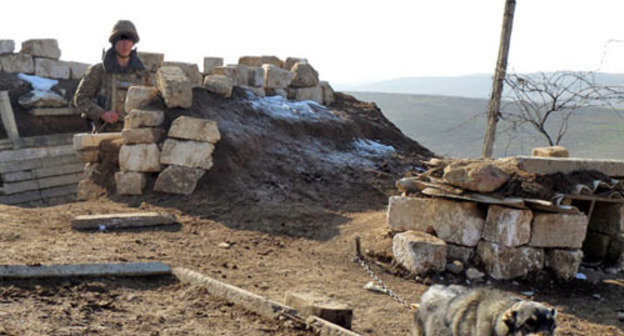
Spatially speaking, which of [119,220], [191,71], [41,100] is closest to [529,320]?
[119,220]

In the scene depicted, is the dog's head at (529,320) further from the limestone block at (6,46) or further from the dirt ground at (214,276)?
the limestone block at (6,46)

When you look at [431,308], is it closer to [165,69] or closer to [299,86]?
[165,69]

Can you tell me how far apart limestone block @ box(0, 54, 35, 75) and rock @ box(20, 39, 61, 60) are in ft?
0.66

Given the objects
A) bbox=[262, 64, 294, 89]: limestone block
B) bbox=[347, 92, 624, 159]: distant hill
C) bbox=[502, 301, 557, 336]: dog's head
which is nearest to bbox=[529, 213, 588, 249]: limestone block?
bbox=[502, 301, 557, 336]: dog's head

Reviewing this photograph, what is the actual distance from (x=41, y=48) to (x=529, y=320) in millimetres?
14756

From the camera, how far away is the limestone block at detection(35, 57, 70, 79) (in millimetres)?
15336

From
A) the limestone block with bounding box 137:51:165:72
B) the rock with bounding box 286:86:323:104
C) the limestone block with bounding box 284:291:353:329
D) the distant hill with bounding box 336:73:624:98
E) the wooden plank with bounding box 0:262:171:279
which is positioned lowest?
the wooden plank with bounding box 0:262:171:279

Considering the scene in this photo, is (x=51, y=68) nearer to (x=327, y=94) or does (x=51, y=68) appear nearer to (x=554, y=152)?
(x=327, y=94)

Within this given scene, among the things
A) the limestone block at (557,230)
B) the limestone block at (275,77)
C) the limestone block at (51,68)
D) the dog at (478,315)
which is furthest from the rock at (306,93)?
the dog at (478,315)

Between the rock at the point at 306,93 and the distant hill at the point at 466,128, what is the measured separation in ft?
19.2

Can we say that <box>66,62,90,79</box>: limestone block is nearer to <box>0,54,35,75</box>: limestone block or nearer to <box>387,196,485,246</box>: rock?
<box>0,54,35,75</box>: limestone block

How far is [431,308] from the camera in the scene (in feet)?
14.1

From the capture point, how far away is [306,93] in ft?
44.8

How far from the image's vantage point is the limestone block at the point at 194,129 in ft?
30.0
